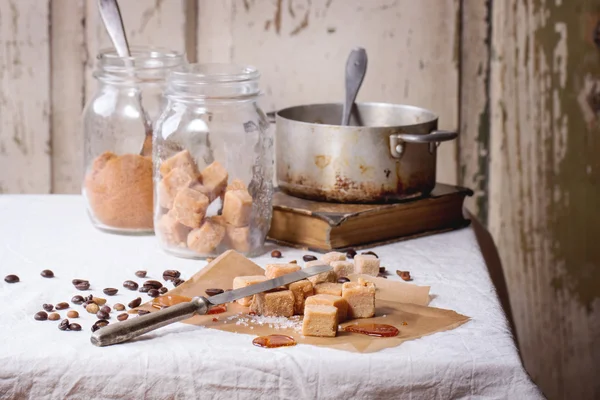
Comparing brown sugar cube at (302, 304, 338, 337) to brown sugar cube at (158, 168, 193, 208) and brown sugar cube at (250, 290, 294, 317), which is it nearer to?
brown sugar cube at (250, 290, 294, 317)

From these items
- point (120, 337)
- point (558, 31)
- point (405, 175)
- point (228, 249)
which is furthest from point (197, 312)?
point (558, 31)

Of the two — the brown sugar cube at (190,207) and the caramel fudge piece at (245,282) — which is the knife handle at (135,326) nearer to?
the caramel fudge piece at (245,282)

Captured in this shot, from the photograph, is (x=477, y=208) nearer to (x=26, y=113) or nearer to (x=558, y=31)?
(x=558, y=31)

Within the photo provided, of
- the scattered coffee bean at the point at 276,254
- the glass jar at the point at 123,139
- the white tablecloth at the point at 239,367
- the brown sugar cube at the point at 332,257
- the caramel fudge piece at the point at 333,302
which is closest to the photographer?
the white tablecloth at the point at 239,367

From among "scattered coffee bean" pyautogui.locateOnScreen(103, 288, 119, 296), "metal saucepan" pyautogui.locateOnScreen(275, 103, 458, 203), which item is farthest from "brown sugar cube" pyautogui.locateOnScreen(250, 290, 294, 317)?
"metal saucepan" pyautogui.locateOnScreen(275, 103, 458, 203)

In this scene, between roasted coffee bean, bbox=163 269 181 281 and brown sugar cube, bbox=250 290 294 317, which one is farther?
roasted coffee bean, bbox=163 269 181 281

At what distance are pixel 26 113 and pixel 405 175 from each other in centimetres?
109

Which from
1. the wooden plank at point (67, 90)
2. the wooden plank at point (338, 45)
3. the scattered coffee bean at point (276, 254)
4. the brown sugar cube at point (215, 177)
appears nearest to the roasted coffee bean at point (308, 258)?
the scattered coffee bean at point (276, 254)

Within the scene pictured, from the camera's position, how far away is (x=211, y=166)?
1483 mm

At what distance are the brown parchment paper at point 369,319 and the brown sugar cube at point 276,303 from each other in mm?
36

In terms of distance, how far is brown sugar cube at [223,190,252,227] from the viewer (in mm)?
1463

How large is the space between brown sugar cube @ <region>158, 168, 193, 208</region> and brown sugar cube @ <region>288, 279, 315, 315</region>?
35cm

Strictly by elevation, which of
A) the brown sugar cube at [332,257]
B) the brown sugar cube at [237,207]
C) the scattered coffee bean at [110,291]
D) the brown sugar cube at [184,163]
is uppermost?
the brown sugar cube at [184,163]

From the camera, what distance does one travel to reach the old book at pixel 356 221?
1542mm
